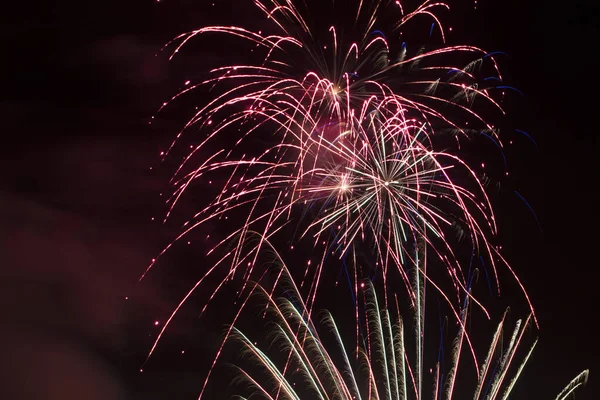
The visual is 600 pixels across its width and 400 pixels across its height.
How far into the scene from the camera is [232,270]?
16.6 meters

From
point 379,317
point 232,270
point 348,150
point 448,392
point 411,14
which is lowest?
point 448,392

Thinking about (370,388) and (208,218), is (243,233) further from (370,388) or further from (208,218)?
(370,388)

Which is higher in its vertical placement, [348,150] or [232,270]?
[348,150]

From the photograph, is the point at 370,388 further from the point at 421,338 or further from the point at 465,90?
the point at 465,90

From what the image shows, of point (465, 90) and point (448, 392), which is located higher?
point (465, 90)

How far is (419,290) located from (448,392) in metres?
2.35

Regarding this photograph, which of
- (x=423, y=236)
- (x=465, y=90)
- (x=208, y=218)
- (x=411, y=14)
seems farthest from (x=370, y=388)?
(x=411, y=14)

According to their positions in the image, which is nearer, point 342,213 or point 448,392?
point 342,213

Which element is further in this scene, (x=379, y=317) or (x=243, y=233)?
(x=379, y=317)

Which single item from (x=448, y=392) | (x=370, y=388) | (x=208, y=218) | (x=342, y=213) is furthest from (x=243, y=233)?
(x=448, y=392)

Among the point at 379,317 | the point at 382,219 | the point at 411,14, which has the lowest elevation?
the point at 379,317

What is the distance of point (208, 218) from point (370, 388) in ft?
16.7

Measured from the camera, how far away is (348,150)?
1653 cm

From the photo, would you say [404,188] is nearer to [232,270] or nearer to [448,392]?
[232,270]
